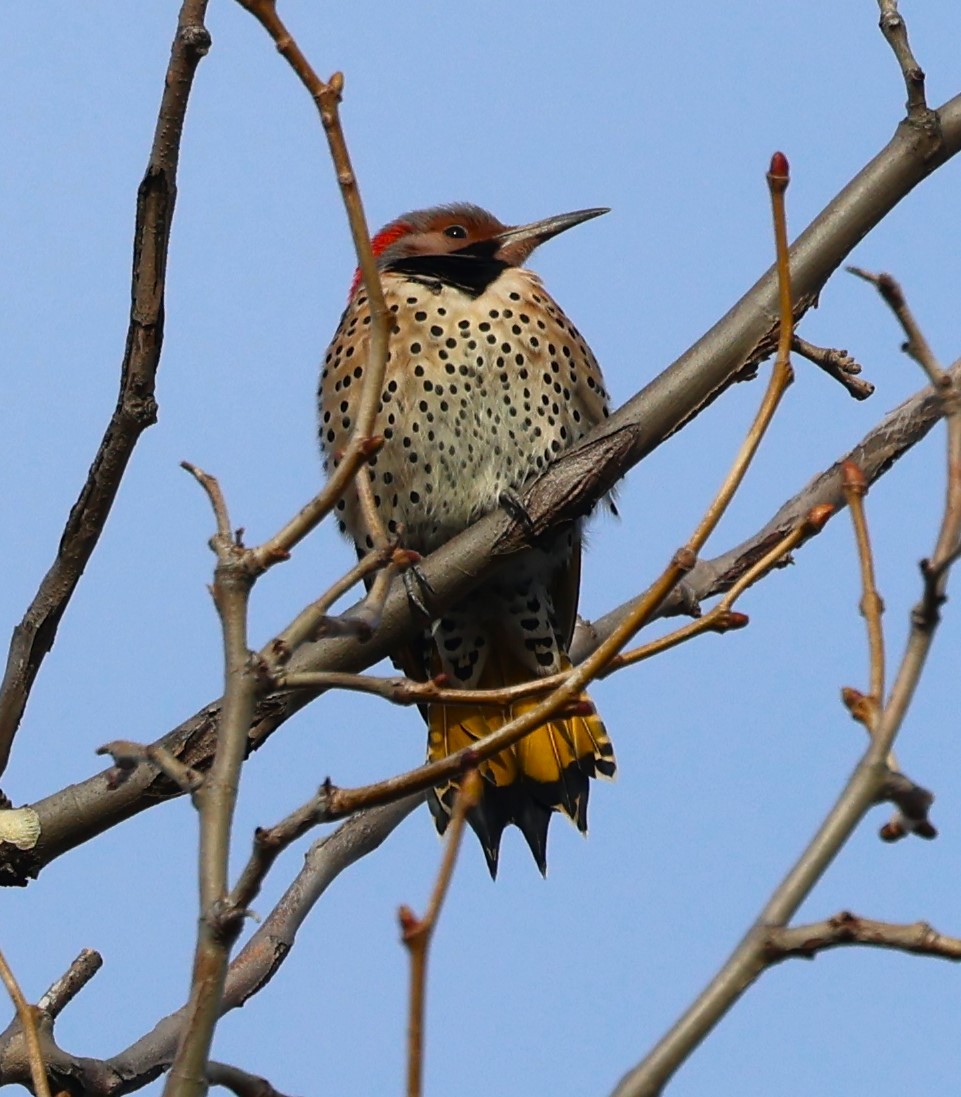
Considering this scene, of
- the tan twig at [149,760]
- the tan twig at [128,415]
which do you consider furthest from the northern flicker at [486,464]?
the tan twig at [149,760]

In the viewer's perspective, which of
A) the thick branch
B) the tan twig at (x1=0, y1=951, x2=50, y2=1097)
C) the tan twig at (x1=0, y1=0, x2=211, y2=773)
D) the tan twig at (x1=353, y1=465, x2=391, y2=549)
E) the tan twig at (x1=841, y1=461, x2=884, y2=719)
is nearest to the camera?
the tan twig at (x1=841, y1=461, x2=884, y2=719)

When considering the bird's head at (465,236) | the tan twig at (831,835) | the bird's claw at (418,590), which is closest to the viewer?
the tan twig at (831,835)

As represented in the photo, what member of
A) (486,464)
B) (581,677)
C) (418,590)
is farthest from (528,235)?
(581,677)

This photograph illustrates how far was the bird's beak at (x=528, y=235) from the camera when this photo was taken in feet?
20.0

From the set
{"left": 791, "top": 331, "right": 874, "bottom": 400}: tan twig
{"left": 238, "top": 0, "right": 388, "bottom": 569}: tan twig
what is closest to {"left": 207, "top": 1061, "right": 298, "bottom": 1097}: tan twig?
{"left": 238, "top": 0, "right": 388, "bottom": 569}: tan twig

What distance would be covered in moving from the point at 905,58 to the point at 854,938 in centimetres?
226

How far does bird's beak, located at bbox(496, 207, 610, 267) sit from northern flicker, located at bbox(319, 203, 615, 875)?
0.32 metres

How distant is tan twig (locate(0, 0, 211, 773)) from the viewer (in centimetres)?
344

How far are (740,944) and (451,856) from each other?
32 cm

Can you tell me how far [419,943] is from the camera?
1.64 meters

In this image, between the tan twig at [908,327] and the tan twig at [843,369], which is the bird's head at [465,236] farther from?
the tan twig at [908,327]

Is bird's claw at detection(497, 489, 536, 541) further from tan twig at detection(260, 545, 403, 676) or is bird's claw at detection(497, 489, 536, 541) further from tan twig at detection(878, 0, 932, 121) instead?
tan twig at detection(260, 545, 403, 676)

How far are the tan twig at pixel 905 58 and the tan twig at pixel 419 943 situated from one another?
7.43 ft

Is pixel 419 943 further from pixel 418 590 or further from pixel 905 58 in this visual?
pixel 905 58
